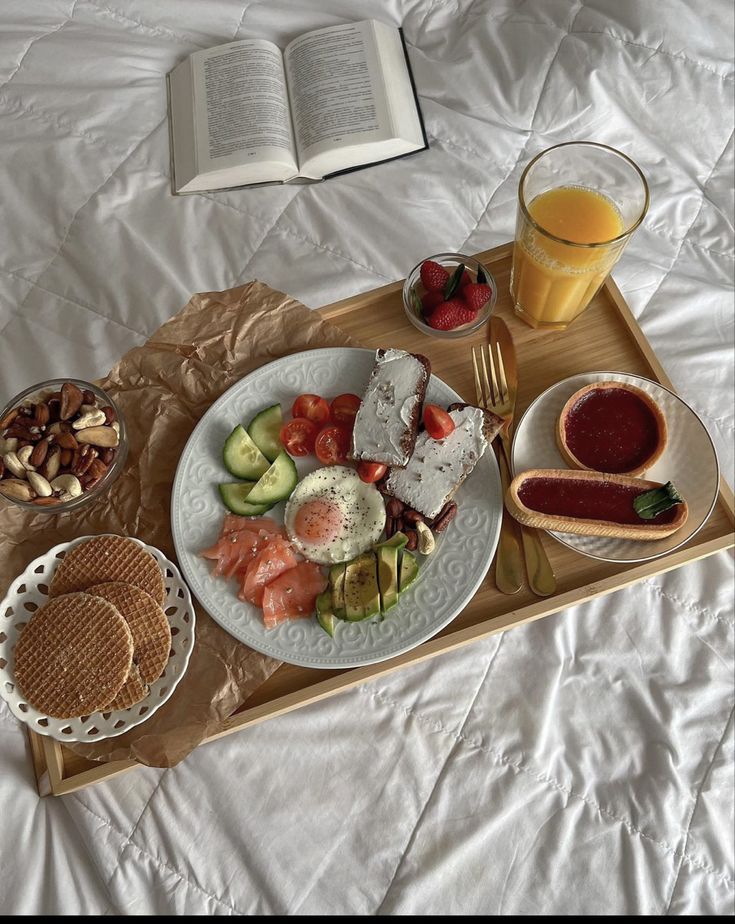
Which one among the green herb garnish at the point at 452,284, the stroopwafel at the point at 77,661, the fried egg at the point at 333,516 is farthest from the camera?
the green herb garnish at the point at 452,284

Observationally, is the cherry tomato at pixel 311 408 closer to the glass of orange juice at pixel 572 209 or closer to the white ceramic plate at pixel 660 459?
the white ceramic plate at pixel 660 459

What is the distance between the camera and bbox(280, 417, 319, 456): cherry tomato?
1558 mm

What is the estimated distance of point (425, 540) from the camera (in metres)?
1.46

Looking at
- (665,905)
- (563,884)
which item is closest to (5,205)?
(563,884)

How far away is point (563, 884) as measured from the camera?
61.8 inches

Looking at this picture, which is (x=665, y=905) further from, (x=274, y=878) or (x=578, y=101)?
(x=578, y=101)

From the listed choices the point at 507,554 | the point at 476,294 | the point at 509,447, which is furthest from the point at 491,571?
the point at 476,294

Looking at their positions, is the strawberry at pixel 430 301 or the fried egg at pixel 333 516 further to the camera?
the strawberry at pixel 430 301

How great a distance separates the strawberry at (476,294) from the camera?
1.63 m

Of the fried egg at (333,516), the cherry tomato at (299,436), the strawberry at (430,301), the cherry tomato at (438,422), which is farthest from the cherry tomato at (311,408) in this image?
the strawberry at (430,301)

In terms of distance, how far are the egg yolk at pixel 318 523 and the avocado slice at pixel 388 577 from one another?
0.11m

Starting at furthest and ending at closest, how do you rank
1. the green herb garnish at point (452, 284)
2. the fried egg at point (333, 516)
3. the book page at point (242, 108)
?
the book page at point (242, 108) → the green herb garnish at point (452, 284) → the fried egg at point (333, 516)

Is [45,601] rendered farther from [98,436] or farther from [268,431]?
[268,431]

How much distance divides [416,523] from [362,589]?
0.17 m
